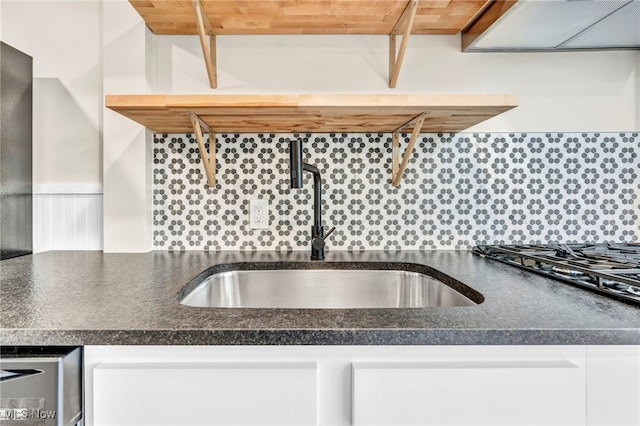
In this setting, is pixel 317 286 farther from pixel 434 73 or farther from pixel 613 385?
pixel 434 73

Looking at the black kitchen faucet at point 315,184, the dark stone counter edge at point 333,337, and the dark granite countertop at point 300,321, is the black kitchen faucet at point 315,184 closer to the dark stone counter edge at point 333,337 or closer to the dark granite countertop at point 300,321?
the dark granite countertop at point 300,321

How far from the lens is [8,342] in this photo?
616 millimetres

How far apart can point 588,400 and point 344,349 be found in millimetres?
438

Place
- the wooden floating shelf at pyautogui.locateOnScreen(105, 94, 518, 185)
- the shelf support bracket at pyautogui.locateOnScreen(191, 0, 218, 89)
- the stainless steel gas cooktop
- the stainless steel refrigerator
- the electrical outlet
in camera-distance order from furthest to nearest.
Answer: the electrical outlet < the stainless steel refrigerator < the shelf support bracket at pyautogui.locateOnScreen(191, 0, 218, 89) < the wooden floating shelf at pyautogui.locateOnScreen(105, 94, 518, 185) < the stainless steel gas cooktop

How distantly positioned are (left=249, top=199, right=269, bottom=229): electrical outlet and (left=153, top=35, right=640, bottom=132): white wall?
451 mm

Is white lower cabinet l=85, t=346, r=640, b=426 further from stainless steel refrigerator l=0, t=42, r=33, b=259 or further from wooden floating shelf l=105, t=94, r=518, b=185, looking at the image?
stainless steel refrigerator l=0, t=42, r=33, b=259

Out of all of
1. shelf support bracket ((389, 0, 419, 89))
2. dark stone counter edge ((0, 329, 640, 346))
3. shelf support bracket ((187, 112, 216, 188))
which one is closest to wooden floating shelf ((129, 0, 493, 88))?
shelf support bracket ((389, 0, 419, 89))

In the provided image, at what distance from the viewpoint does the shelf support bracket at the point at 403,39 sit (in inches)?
47.7

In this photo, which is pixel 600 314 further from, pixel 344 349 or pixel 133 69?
pixel 133 69

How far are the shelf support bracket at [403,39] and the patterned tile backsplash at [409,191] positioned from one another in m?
0.25

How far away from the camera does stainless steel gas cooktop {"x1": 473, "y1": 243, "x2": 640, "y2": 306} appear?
2.67 ft

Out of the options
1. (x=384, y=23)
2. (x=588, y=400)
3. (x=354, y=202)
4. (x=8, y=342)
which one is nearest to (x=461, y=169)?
(x=354, y=202)

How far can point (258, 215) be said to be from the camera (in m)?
1.44

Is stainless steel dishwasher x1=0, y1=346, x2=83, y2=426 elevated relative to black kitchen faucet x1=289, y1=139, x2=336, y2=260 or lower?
lower
